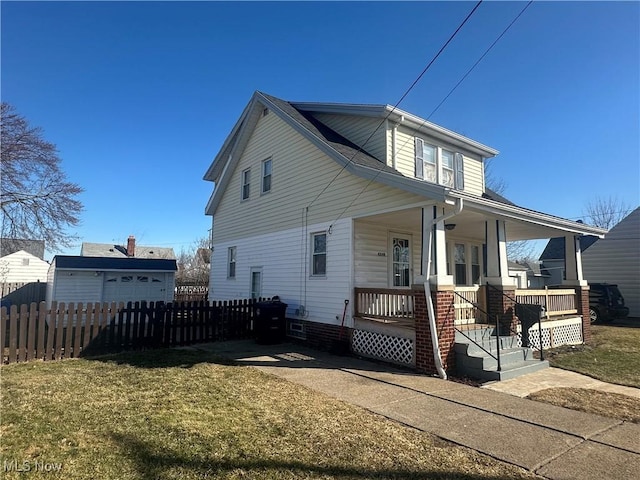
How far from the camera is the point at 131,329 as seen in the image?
977cm

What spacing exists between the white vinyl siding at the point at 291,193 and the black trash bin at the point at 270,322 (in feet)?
8.65

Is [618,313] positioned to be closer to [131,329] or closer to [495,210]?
[495,210]

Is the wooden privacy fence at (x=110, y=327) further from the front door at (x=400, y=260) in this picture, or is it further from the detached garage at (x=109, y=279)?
the detached garage at (x=109, y=279)

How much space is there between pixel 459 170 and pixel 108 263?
54.5ft

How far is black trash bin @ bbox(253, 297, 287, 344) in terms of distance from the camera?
11.1 meters

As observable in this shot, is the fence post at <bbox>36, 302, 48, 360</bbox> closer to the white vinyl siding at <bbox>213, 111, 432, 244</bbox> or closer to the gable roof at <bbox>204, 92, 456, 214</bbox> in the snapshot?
the white vinyl siding at <bbox>213, 111, 432, 244</bbox>

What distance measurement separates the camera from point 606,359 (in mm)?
9461

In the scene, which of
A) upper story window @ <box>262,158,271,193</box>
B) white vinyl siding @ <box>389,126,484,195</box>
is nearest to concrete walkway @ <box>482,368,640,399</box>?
white vinyl siding @ <box>389,126,484,195</box>

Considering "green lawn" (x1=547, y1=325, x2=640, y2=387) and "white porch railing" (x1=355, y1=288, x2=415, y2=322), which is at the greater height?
"white porch railing" (x1=355, y1=288, x2=415, y2=322)

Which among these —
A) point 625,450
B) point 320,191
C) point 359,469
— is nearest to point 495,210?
point 320,191

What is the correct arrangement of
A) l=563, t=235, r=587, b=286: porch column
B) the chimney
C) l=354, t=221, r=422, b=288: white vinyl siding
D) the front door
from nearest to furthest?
l=354, t=221, r=422, b=288: white vinyl siding
the front door
l=563, t=235, r=587, b=286: porch column
the chimney

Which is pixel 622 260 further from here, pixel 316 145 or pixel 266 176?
pixel 266 176

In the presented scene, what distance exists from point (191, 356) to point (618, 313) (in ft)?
64.9

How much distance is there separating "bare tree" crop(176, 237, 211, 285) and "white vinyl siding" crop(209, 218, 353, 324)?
677 inches
